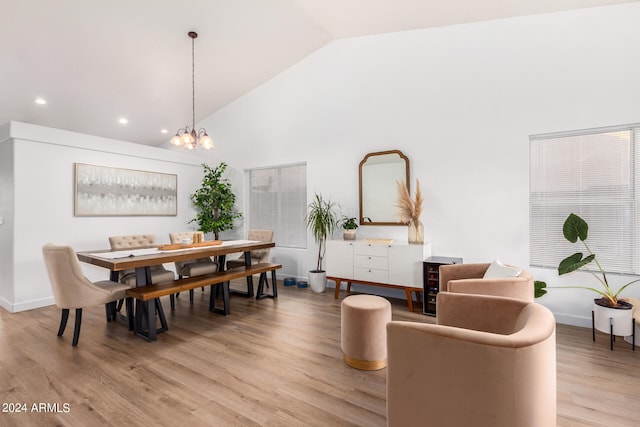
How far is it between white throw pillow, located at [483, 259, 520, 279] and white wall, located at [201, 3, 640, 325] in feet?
3.35

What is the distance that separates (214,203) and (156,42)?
271cm

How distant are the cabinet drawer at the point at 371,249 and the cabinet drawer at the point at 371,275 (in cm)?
22

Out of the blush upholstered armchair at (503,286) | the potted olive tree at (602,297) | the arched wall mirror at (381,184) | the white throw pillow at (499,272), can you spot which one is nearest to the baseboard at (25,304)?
the arched wall mirror at (381,184)

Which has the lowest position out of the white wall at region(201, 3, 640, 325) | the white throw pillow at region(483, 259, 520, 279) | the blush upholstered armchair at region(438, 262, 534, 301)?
the blush upholstered armchair at region(438, 262, 534, 301)

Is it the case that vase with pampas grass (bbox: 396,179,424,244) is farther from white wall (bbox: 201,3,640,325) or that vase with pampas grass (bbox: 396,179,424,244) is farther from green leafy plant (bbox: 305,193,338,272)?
green leafy plant (bbox: 305,193,338,272)

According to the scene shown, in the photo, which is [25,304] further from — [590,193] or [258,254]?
[590,193]

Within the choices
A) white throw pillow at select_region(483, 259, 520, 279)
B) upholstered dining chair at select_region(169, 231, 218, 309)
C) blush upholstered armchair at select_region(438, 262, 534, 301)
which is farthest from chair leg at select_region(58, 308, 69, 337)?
white throw pillow at select_region(483, 259, 520, 279)

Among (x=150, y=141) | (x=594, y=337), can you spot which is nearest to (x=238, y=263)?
(x=150, y=141)

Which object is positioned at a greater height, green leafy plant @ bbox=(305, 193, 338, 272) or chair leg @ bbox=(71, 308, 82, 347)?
green leafy plant @ bbox=(305, 193, 338, 272)

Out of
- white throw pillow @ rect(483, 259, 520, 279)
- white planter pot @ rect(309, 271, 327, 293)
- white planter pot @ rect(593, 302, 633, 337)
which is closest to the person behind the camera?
white throw pillow @ rect(483, 259, 520, 279)

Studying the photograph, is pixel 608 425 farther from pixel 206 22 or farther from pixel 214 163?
pixel 214 163

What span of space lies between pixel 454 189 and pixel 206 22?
12.3 ft

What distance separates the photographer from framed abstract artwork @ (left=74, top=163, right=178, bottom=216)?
4387 mm

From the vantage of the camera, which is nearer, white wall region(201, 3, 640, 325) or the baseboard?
white wall region(201, 3, 640, 325)
